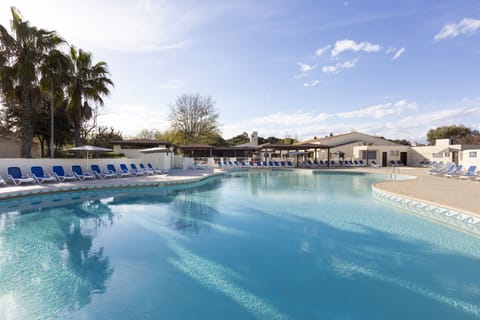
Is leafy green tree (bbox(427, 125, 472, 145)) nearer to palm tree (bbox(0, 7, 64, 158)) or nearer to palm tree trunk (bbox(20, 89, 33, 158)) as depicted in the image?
palm tree (bbox(0, 7, 64, 158))

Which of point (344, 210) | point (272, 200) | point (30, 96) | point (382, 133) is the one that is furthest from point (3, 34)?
point (382, 133)

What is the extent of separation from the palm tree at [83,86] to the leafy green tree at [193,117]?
19881mm

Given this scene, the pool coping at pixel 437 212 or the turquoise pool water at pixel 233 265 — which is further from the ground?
the pool coping at pixel 437 212

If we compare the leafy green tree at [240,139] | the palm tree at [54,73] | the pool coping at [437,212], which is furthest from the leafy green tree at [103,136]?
the pool coping at [437,212]

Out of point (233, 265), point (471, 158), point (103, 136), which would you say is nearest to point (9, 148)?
point (103, 136)

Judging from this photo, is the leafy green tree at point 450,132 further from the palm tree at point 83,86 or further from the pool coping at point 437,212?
the palm tree at point 83,86

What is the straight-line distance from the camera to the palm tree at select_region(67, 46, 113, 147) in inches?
549

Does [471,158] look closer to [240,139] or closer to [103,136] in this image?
[103,136]

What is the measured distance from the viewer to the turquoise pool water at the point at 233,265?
3057 mm

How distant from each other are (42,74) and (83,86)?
7.58 ft

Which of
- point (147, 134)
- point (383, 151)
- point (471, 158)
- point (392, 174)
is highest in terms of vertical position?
point (147, 134)

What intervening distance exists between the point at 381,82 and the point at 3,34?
930 inches

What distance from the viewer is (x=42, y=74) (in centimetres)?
1205

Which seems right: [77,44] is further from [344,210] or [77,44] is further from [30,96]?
[344,210]
